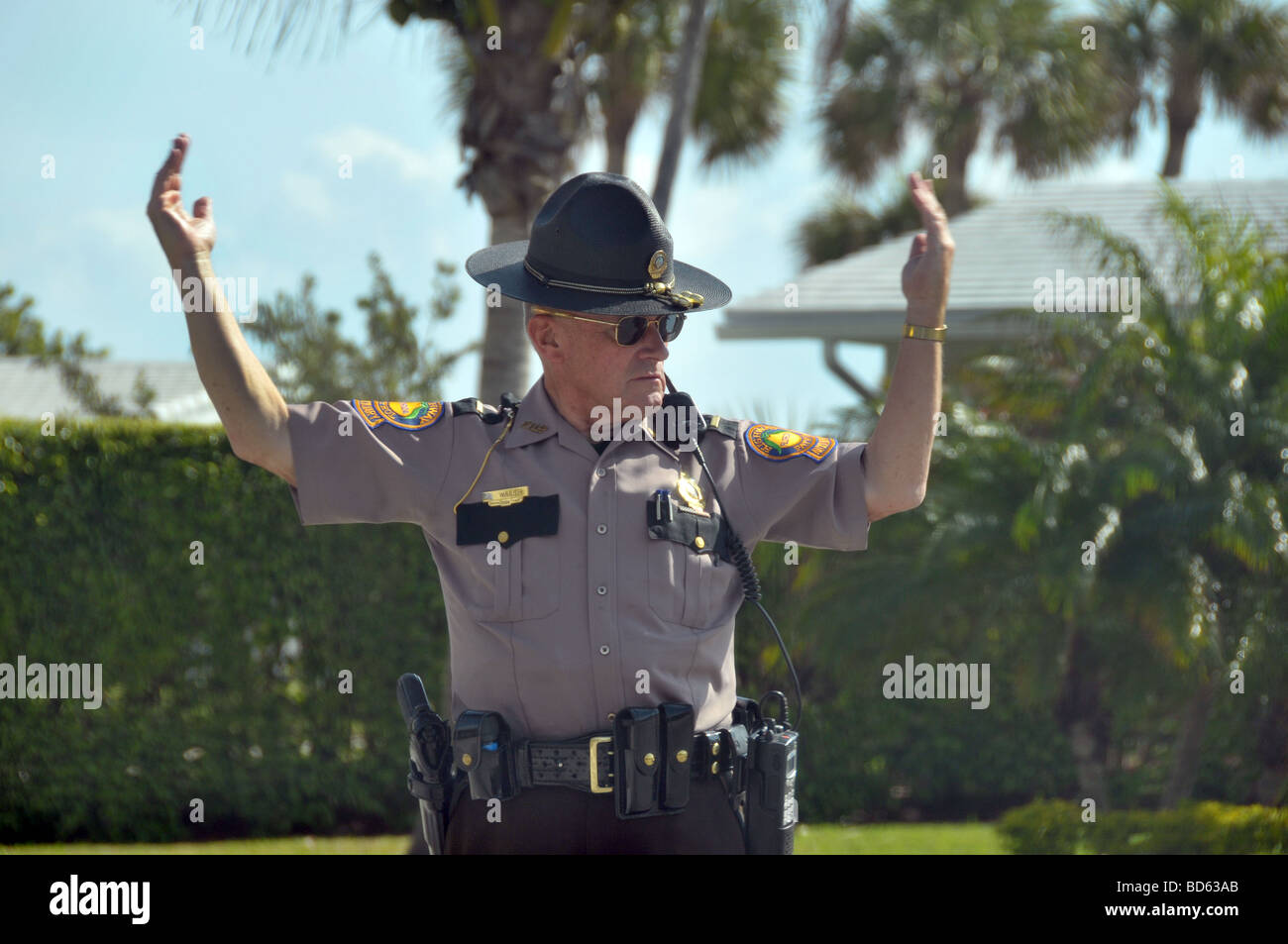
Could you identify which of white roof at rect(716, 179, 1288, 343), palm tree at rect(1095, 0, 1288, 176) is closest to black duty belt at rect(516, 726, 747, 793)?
white roof at rect(716, 179, 1288, 343)

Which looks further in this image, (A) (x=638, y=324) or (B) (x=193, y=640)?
(B) (x=193, y=640)

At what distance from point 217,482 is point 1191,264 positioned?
555 cm

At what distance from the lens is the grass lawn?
703 cm

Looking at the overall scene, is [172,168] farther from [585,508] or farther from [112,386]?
[112,386]

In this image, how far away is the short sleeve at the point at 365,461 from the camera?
8.77ft

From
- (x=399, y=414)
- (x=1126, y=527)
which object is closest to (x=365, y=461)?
(x=399, y=414)

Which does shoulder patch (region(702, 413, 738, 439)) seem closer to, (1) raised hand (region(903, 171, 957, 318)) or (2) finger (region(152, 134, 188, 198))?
(1) raised hand (region(903, 171, 957, 318))

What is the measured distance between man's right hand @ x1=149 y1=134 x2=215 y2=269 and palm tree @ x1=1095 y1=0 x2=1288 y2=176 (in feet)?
71.9

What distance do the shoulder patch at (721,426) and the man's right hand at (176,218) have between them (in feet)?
3.73

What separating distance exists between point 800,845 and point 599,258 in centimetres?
511

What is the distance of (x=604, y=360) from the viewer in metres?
2.79

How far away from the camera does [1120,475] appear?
6.16 metres

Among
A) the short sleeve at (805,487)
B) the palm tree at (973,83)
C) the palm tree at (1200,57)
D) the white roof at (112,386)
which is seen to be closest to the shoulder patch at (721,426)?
the short sleeve at (805,487)

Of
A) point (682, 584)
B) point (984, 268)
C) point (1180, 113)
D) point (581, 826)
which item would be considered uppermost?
point (1180, 113)
